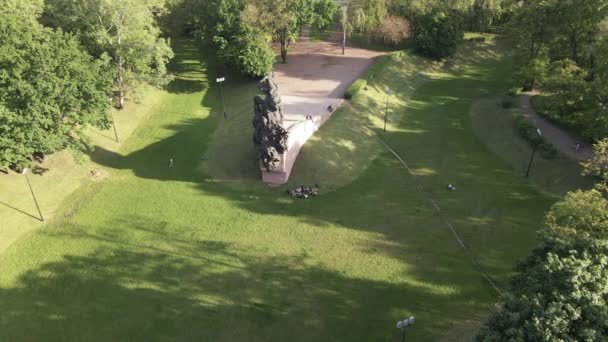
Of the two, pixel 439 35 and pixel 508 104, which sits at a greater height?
pixel 439 35

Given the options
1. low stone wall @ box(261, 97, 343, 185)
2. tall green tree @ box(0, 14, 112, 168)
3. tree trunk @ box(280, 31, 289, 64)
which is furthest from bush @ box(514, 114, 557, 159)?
tall green tree @ box(0, 14, 112, 168)

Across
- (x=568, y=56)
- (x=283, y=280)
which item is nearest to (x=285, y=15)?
(x=568, y=56)

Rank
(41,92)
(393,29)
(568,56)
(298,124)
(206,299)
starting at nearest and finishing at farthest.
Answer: (206,299), (41,92), (298,124), (568,56), (393,29)

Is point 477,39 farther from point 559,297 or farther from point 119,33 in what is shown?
point 559,297

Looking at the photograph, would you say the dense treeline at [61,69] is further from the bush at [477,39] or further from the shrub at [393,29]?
the bush at [477,39]

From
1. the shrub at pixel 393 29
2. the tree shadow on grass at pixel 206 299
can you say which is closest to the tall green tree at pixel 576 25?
the shrub at pixel 393 29

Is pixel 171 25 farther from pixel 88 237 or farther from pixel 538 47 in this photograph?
pixel 538 47
